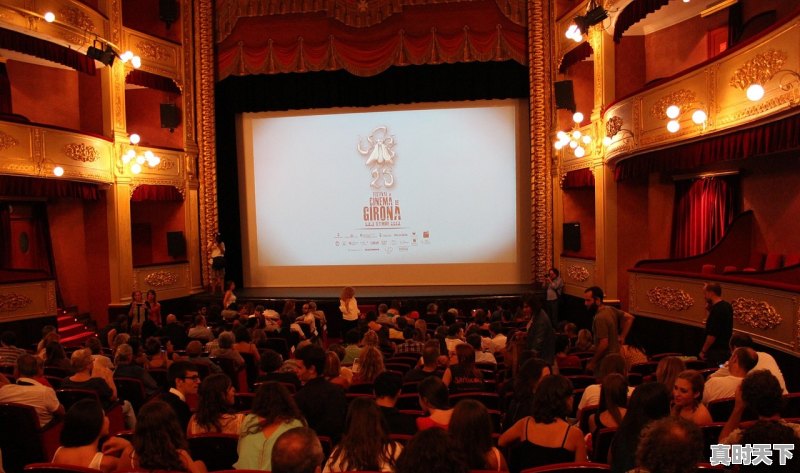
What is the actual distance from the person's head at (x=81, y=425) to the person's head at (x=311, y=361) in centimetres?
167

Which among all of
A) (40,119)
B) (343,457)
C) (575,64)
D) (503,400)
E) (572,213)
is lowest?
(503,400)

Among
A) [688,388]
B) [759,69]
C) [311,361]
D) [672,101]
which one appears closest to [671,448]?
[688,388]

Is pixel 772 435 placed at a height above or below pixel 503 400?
above

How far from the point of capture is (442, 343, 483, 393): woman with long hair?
511 cm

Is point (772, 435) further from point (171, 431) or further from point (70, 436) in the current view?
point (70, 436)

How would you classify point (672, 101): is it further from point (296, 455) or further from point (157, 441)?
point (296, 455)

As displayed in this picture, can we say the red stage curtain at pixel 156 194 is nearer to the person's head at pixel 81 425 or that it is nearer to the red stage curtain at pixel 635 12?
the red stage curtain at pixel 635 12

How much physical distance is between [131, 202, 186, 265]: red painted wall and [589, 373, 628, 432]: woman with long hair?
14.1 metres

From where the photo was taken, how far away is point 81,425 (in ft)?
10.7

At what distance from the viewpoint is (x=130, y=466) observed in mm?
3340

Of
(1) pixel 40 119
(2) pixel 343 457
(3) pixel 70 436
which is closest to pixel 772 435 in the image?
(2) pixel 343 457

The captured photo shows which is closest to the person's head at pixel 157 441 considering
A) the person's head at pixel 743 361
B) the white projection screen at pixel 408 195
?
the person's head at pixel 743 361

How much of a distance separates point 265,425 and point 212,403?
63 centimetres

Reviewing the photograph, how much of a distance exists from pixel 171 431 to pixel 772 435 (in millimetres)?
2673
